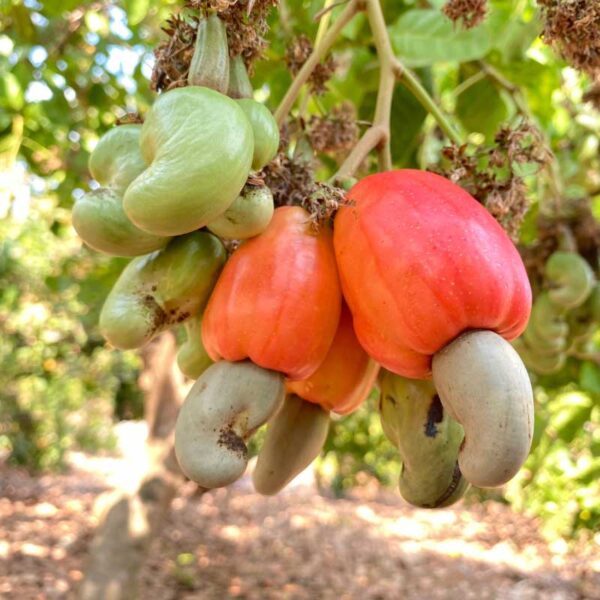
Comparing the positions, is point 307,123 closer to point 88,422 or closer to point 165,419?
point 165,419

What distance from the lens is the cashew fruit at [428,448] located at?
3.08 feet

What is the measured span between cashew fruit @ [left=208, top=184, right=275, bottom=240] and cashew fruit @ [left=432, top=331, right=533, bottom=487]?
0.28 m

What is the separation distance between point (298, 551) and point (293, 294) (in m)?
6.62

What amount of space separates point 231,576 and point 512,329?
5.86 meters

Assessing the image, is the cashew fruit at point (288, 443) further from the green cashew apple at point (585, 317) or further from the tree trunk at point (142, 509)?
the tree trunk at point (142, 509)

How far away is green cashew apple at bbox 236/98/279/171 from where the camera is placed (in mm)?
851

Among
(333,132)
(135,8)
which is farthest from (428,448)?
(135,8)

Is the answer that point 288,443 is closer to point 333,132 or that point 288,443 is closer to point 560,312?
point 333,132

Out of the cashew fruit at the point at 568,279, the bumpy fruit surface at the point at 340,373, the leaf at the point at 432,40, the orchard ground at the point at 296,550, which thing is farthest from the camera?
the orchard ground at the point at 296,550

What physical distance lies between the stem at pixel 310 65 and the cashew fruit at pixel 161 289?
23 centimetres

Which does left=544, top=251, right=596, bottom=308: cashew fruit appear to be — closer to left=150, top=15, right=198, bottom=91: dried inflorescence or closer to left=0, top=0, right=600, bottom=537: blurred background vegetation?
left=0, top=0, right=600, bottom=537: blurred background vegetation

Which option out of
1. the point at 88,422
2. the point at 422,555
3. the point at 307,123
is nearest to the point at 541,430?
the point at 307,123

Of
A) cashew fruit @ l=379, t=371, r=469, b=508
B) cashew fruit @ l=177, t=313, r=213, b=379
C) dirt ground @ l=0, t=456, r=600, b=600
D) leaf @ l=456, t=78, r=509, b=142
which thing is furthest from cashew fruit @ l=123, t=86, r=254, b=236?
dirt ground @ l=0, t=456, r=600, b=600

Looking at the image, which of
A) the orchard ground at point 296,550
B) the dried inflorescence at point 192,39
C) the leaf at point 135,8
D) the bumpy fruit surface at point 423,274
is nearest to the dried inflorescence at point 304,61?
the dried inflorescence at point 192,39
